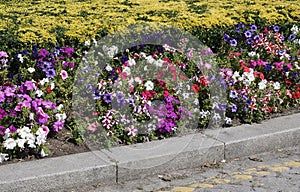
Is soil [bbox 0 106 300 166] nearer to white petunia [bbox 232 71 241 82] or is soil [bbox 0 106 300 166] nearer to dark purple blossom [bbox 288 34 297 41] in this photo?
white petunia [bbox 232 71 241 82]

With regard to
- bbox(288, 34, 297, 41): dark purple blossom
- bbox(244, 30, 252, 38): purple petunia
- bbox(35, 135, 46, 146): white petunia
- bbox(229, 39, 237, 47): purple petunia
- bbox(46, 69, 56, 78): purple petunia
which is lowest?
bbox(35, 135, 46, 146): white petunia

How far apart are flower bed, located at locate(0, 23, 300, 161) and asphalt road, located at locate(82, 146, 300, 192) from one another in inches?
19.1

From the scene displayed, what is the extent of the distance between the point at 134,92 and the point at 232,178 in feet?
3.89

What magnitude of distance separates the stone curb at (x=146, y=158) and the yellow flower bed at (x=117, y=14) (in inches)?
66.0

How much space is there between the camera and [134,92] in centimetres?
544

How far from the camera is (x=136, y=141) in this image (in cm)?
515

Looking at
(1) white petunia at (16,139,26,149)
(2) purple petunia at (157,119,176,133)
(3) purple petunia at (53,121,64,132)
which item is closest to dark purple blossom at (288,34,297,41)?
(2) purple petunia at (157,119,176,133)

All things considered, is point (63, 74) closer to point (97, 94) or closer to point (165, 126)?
point (97, 94)

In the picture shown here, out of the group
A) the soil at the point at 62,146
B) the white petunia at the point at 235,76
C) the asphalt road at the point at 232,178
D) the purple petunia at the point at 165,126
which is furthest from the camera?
the white petunia at the point at 235,76

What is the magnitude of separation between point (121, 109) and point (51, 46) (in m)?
1.18

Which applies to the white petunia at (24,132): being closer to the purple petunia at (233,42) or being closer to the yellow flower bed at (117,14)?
the yellow flower bed at (117,14)

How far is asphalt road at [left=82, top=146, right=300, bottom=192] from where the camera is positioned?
4.59m

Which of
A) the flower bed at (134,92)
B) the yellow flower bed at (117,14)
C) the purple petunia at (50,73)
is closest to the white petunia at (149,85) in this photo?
the flower bed at (134,92)

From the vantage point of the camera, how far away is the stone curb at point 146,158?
14.4ft
